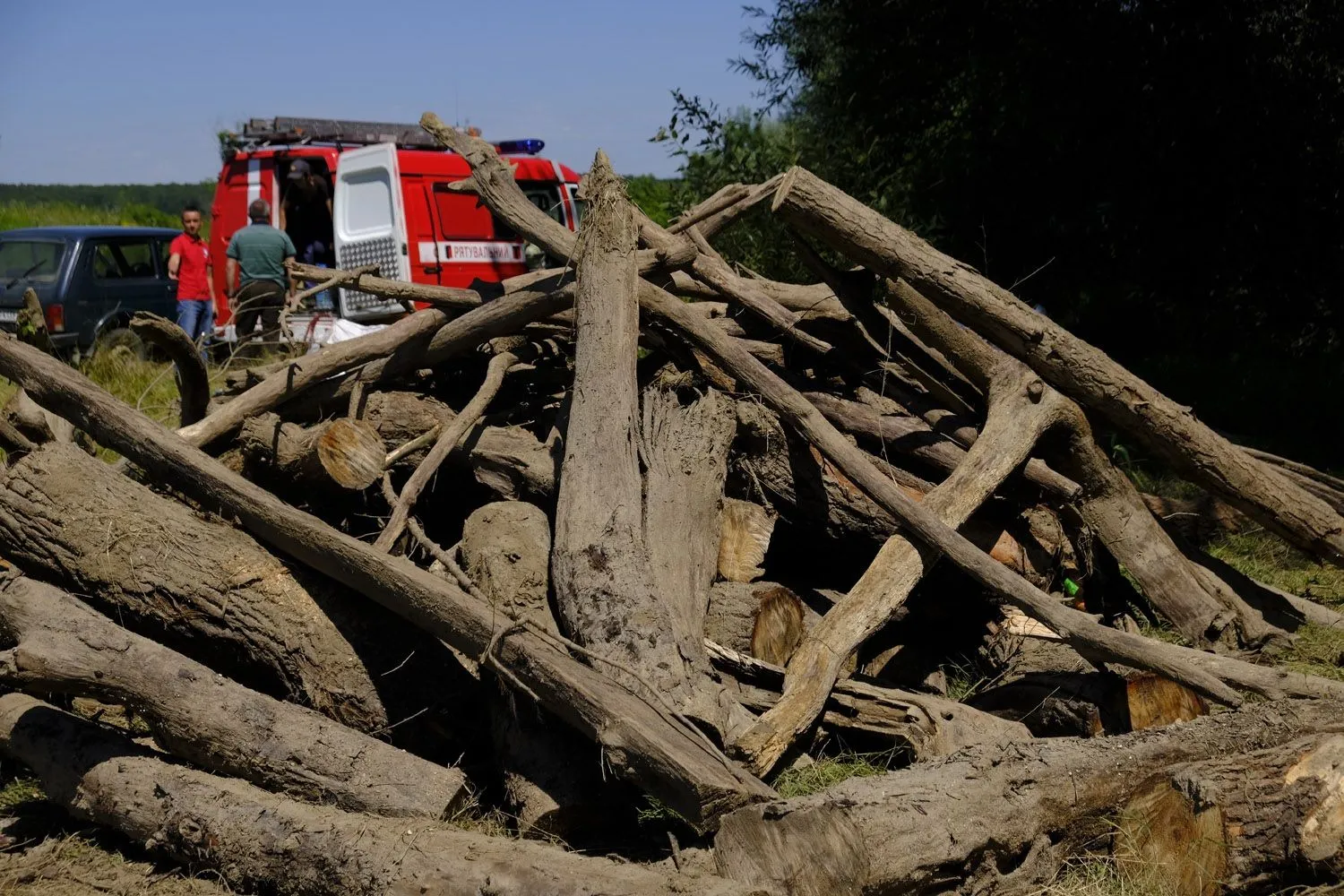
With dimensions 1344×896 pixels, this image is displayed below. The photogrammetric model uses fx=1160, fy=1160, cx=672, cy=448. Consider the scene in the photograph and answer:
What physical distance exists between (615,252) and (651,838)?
2.51m

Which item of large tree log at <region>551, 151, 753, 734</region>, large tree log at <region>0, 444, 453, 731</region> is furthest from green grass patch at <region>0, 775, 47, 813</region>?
large tree log at <region>551, 151, 753, 734</region>

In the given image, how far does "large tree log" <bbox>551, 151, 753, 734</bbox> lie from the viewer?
12.4ft

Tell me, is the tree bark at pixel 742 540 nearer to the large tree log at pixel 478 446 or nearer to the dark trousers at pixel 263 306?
the large tree log at pixel 478 446

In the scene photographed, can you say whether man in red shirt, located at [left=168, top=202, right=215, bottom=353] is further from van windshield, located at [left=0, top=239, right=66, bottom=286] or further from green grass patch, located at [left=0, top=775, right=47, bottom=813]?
green grass patch, located at [left=0, top=775, right=47, bottom=813]

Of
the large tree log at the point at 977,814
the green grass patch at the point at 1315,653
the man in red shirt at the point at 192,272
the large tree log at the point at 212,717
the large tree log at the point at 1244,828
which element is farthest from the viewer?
the man in red shirt at the point at 192,272

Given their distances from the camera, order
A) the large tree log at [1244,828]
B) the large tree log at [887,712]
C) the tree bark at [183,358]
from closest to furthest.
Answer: the large tree log at [1244,828] → the large tree log at [887,712] → the tree bark at [183,358]

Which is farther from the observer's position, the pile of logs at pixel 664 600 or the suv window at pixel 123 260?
the suv window at pixel 123 260

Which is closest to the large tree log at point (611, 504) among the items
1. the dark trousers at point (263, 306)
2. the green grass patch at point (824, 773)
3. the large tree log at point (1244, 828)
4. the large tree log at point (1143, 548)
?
the green grass patch at point (824, 773)

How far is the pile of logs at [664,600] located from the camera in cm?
332

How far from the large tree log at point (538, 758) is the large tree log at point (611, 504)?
0.53 ft

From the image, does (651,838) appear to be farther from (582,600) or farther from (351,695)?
(351,695)

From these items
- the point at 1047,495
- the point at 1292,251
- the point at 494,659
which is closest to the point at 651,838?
the point at 494,659

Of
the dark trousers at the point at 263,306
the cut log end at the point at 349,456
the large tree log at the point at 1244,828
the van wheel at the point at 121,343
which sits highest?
the dark trousers at the point at 263,306

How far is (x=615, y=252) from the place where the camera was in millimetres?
5070
